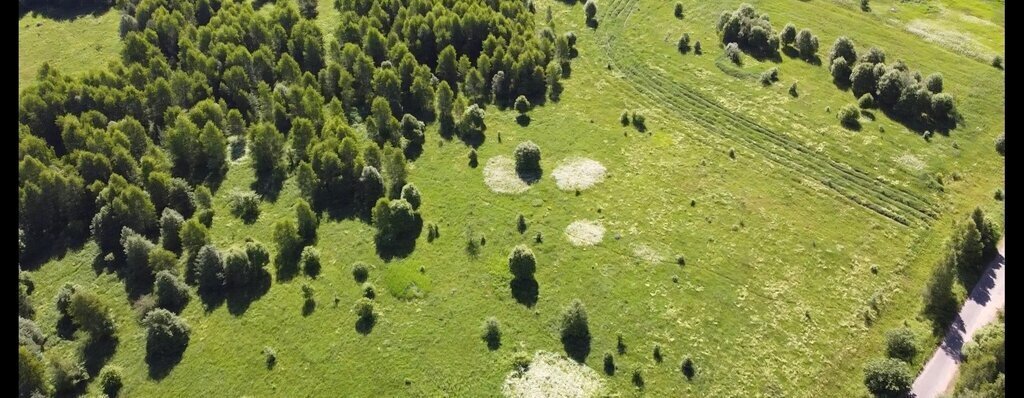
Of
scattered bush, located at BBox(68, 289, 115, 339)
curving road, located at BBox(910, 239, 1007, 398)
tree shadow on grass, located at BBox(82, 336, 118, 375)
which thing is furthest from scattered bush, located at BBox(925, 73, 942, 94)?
tree shadow on grass, located at BBox(82, 336, 118, 375)

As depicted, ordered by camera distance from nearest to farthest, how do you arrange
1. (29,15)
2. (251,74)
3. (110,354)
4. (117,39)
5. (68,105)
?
(110,354) < (68,105) < (251,74) < (117,39) < (29,15)

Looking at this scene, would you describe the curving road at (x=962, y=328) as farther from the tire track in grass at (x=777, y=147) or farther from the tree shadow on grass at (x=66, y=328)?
the tree shadow on grass at (x=66, y=328)

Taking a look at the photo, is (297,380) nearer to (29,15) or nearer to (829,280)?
(829,280)

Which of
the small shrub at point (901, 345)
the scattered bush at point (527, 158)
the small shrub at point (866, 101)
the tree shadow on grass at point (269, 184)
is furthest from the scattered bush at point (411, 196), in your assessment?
the small shrub at point (866, 101)

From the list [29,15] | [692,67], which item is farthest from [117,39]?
[692,67]

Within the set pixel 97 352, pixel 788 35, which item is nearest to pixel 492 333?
pixel 97 352

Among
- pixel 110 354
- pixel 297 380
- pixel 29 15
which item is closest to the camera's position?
pixel 297 380
